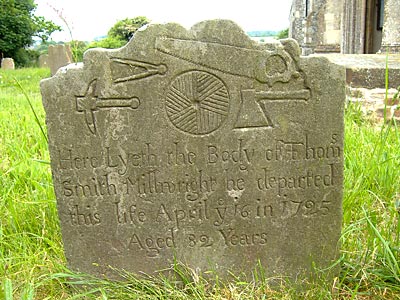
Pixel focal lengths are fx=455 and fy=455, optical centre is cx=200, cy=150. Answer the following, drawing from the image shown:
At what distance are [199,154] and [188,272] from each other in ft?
2.23

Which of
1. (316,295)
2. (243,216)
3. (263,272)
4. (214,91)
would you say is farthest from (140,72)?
(316,295)

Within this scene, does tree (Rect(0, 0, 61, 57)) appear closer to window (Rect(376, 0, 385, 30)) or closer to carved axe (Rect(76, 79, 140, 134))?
window (Rect(376, 0, 385, 30))

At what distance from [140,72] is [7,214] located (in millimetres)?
1472

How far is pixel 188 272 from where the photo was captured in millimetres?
2555

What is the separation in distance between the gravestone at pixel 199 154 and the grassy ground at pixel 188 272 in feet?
0.43

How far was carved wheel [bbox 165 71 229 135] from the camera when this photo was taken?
2.34 meters

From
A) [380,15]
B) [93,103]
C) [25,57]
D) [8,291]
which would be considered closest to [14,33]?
[25,57]

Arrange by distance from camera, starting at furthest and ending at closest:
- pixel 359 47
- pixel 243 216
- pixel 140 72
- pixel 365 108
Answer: pixel 359 47, pixel 365 108, pixel 243 216, pixel 140 72

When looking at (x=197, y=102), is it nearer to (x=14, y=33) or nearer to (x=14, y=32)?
(x=14, y=33)

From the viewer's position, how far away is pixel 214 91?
2.36m

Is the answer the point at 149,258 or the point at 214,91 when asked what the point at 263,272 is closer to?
the point at 149,258

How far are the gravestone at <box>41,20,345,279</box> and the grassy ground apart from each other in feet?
0.43

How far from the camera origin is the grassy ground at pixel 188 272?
236 centimetres

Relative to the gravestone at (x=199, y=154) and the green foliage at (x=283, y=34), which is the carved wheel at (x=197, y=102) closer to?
the gravestone at (x=199, y=154)
